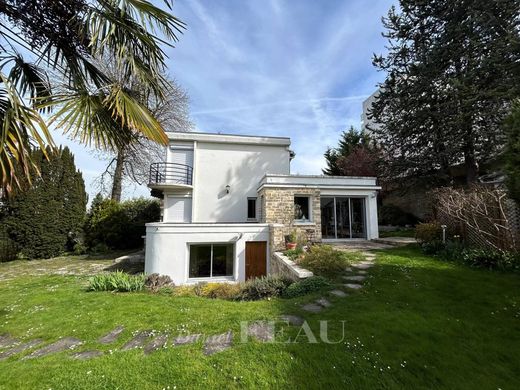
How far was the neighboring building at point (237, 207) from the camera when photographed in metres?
10.3

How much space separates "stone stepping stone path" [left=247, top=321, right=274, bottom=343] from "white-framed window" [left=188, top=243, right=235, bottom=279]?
6.78 metres

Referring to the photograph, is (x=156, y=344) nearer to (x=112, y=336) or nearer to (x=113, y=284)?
(x=112, y=336)

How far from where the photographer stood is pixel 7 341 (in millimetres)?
4426

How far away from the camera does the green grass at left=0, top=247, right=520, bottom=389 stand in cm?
283

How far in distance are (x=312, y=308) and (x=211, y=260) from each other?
6803 millimetres

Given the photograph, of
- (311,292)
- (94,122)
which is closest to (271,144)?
(311,292)

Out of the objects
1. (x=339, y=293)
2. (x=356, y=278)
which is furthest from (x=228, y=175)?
(x=339, y=293)

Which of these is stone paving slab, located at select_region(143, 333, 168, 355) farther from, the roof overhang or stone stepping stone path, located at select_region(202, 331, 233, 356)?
the roof overhang

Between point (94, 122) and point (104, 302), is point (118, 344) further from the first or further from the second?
point (94, 122)

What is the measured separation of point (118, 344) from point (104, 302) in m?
2.93

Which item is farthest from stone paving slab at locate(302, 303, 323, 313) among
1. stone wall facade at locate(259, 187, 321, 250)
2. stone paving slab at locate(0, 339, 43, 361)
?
stone wall facade at locate(259, 187, 321, 250)

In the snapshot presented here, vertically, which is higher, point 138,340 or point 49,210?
point 49,210

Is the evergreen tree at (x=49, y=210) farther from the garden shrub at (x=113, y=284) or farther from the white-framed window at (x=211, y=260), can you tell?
the white-framed window at (x=211, y=260)

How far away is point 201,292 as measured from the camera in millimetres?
8047
